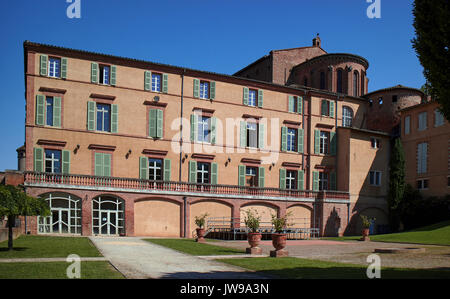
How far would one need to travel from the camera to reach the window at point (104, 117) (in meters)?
32.4

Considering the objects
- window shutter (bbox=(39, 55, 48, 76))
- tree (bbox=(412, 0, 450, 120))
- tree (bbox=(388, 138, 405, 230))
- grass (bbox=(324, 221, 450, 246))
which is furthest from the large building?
tree (bbox=(412, 0, 450, 120))

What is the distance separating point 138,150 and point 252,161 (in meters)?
9.98

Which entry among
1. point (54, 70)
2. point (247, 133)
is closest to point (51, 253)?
point (54, 70)

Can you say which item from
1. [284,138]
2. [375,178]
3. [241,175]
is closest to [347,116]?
[375,178]

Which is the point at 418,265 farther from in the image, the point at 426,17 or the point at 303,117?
the point at 303,117

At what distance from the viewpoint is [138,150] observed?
33.2 meters

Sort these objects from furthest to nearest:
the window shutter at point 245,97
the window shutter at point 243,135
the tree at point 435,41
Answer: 1. the window shutter at point 245,97
2. the window shutter at point 243,135
3. the tree at point 435,41

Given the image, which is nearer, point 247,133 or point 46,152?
point 46,152

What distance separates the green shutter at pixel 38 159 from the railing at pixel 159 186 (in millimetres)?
1070

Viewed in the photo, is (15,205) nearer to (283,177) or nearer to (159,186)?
(159,186)

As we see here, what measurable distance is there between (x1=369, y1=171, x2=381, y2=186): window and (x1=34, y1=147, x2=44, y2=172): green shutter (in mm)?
28688

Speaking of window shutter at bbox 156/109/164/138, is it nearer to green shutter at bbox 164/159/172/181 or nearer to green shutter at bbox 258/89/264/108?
green shutter at bbox 164/159/172/181

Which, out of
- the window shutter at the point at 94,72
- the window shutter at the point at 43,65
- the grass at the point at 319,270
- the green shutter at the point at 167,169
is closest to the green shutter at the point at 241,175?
the green shutter at the point at 167,169

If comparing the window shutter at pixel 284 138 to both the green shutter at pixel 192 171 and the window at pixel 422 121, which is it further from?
the window at pixel 422 121
